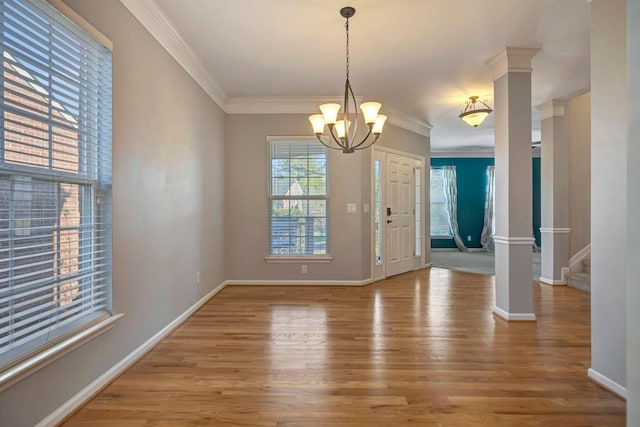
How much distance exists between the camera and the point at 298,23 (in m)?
2.65

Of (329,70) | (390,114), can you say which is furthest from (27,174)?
(390,114)

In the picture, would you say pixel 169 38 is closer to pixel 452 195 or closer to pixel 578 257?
pixel 578 257

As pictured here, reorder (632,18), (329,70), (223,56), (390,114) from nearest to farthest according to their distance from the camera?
(632,18) → (223,56) → (329,70) → (390,114)

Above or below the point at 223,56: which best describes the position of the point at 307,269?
below

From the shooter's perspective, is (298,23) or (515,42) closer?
(298,23)

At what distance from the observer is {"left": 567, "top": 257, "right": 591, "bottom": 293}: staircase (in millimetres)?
4219

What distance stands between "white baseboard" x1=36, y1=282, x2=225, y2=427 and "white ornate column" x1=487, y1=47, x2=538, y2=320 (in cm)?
316

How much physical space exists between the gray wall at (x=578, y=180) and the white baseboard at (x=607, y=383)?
10.7 feet

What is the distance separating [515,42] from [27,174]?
374 cm

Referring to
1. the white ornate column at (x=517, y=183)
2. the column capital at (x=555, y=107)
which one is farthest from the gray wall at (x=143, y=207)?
the column capital at (x=555, y=107)

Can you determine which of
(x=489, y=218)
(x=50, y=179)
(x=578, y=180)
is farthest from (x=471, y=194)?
(x=50, y=179)

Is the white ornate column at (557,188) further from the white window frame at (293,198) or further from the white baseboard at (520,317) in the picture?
the white window frame at (293,198)

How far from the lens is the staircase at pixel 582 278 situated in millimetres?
4219

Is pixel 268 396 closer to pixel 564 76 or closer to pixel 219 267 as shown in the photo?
pixel 219 267
